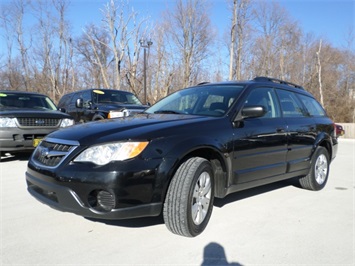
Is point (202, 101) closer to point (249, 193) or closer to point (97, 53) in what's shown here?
point (249, 193)

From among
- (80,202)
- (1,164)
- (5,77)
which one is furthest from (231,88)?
(5,77)

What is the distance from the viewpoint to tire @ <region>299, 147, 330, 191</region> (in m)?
4.88

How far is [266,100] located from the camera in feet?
13.8

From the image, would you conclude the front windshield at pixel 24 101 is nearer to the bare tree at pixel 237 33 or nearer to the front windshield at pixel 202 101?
the front windshield at pixel 202 101

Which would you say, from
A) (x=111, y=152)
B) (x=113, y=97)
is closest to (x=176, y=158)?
(x=111, y=152)

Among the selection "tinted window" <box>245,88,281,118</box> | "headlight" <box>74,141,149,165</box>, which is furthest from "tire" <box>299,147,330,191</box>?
"headlight" <box>74,141,149,165</box>

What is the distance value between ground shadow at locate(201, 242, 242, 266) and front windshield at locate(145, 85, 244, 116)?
146 cm

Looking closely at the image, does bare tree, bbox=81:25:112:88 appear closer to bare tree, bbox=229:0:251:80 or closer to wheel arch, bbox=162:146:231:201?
bare tree, bbox=229:0:251:80

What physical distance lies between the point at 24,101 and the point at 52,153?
18.0 ft

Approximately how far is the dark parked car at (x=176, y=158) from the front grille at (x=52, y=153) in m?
0.01

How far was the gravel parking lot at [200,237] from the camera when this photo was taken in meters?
2.68

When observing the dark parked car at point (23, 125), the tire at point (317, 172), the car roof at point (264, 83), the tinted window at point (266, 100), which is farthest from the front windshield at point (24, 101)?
the tire at point (317, 172)

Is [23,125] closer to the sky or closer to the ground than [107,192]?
closer to the sky

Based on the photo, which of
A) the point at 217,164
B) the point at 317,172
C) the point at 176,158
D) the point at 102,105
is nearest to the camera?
the point at 176,158
